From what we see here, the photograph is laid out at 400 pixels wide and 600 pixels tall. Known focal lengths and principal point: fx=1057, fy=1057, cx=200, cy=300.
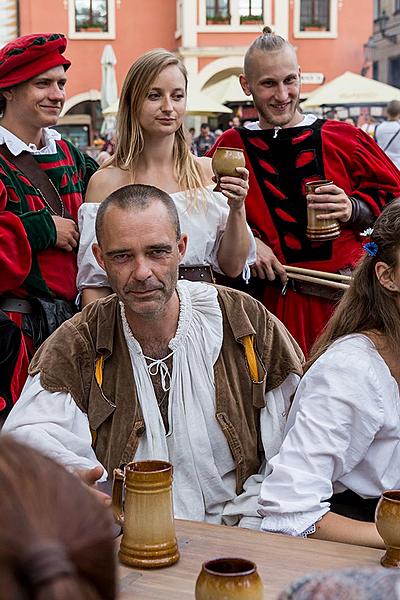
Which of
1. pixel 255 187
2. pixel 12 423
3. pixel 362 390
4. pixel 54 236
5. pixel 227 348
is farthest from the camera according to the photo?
pixel 255 187

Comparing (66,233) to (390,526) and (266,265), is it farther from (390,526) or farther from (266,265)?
(390,526)

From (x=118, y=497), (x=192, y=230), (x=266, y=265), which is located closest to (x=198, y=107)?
(x=266, y=265)

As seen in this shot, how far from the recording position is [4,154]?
11.6ft

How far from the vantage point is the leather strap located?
139 inches

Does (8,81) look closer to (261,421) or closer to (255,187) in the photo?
(255,187)

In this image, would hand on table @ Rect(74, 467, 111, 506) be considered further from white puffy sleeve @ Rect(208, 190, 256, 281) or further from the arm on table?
white puffy sleeve @ Rect(208, 190, 256, 281)

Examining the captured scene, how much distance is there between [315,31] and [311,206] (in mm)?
27721

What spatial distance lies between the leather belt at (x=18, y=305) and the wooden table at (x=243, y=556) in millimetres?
1527

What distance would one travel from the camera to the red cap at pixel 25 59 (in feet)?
11.6

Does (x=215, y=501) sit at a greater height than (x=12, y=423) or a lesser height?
lesser

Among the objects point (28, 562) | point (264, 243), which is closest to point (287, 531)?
point (28, 562)

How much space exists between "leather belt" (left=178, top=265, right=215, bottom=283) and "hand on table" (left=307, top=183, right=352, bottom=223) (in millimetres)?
410

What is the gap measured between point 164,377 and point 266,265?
112 centimetres

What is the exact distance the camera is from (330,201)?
345 cm
